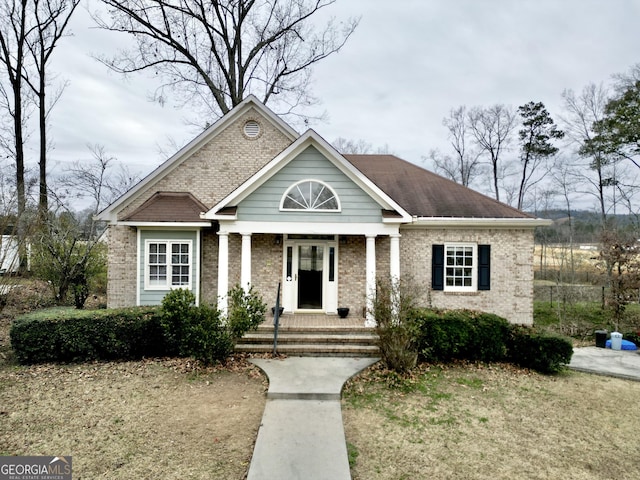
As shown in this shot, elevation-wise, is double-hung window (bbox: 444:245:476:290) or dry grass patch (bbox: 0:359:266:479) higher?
double-hung window (bbox: 444:245:476:290)

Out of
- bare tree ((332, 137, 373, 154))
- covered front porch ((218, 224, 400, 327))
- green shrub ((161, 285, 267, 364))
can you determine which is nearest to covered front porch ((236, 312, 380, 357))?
green shrub ((161, 285, 267, 364))

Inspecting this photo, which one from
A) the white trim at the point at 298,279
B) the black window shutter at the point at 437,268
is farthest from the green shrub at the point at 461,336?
the white trim at the point at 298,279

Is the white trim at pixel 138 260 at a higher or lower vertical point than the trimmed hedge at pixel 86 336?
higher

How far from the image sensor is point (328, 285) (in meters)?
11.3

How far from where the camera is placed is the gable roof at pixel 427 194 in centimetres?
1165

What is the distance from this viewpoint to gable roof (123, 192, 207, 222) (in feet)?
34.8

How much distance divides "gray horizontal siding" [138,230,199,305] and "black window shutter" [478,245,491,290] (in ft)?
30.1

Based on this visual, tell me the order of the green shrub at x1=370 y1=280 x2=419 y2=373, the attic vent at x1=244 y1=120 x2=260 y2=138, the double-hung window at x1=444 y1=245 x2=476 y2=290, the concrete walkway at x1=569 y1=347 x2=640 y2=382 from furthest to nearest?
the attic vent at x1=244 y1=120 x2=260 y2=138 < the double-hung window at x1=444 y1=245 x2=476 y2=290 < the concrete walkway at x1=569 y1=347 x2=640 y2=382 < the green shrub at x1=370 y1=280 x2=419 y2=373

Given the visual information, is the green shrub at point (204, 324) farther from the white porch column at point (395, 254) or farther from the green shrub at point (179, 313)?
the white porch column at point (395, 254)

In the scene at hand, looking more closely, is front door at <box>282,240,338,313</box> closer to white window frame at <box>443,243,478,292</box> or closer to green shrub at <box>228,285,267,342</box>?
green shrub at <box>228,285,267,342</box>

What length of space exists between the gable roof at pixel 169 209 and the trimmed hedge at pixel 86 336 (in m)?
3.16

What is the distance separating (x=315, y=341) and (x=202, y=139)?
7.60 meters

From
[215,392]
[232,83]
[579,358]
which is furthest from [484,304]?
[232,83]

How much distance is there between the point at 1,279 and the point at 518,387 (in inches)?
526
